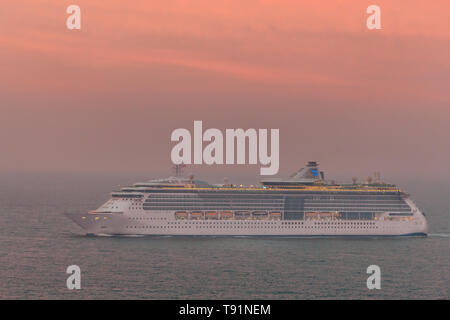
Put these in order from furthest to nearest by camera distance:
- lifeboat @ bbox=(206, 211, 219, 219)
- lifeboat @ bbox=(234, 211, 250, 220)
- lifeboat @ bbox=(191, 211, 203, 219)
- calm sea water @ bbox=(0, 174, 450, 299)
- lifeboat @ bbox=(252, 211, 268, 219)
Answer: lifeboat @ bbox=(252, 211, 268, 219), lifeboat @ bbox=(234, 211, 250, 220), lifeboat @ bbox=(206, 211, 219, 219), lifeboat @ bbox=(191, 211, 203, 219), calm sea water @ bbox=(0, 174, 450, 299)

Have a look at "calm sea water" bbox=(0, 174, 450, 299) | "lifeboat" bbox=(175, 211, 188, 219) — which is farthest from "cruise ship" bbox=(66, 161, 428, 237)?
"calm sea water" bbox=(0, 174, 450, 299)

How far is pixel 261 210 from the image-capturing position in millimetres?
81250

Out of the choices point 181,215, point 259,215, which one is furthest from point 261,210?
point 181,215

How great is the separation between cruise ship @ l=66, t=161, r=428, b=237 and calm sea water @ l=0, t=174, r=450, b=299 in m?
2.16

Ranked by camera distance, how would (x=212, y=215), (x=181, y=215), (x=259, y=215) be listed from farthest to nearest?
(x=259, y=215), (x=212, y=215), (x=181, y=215)

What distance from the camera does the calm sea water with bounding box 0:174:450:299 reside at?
166ft

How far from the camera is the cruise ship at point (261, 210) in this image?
77.7 metres

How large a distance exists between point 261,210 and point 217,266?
22.4 metres

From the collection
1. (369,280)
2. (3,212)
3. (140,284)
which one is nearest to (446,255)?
(369,280)

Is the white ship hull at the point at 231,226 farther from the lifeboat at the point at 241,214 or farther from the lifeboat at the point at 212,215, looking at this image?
the lifeboat at the point at 212,215

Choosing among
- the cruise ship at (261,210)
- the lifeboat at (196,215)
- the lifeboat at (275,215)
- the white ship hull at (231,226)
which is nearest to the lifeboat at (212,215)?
the cruise ship at (261,210)

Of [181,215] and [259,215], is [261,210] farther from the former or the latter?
[181,215]

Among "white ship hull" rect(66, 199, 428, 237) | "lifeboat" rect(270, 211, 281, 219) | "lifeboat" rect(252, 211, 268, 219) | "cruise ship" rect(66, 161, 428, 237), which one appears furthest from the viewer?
"lifeboat" rect(270, 211, 281, 219)

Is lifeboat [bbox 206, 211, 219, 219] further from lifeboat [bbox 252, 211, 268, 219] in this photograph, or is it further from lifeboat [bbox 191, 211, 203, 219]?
lifeboat [bbox 252, 211, 268, 219]
